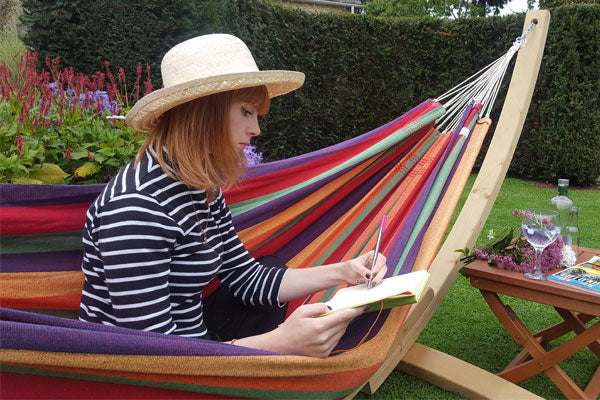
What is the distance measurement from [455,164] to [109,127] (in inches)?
60.2

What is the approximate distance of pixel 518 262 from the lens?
188 cm

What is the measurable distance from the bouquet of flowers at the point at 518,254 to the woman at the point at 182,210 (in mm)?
715

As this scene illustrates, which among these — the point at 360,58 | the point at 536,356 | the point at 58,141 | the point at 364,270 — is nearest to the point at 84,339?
the point at 364,270

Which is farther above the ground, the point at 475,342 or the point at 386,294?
the point at 386,294

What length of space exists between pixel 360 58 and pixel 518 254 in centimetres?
508

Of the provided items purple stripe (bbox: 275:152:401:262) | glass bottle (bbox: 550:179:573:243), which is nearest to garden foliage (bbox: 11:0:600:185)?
purple stripe (bbox: 275:152:401:262)

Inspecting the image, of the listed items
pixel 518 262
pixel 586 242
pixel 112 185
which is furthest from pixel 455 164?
pixel 586 242

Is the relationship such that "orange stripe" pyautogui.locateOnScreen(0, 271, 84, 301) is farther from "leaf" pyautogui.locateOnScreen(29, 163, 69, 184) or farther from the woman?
"leaf" pyautogui.locateOnScreen(29, 163, 69, 184)

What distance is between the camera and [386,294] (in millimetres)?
1176

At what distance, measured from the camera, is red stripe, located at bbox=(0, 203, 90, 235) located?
1318mm

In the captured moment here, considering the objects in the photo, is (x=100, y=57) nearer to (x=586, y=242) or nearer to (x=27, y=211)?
(x=27, y=211)

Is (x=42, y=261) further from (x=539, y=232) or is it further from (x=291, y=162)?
(x=539, y=232)

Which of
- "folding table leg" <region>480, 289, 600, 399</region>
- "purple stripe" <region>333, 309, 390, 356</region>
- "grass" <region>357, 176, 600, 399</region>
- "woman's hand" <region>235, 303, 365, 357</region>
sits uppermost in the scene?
"woman's hand" <region>235, 303, 365, 357</region>

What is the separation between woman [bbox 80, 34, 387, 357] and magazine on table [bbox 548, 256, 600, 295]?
76 cm
